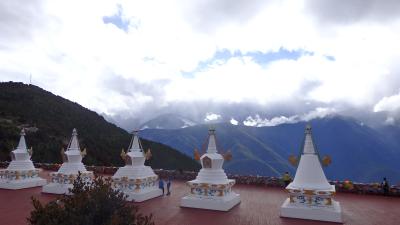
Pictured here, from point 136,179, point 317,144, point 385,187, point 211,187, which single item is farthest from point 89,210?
point 317,144

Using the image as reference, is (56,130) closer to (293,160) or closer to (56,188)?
(56,188)

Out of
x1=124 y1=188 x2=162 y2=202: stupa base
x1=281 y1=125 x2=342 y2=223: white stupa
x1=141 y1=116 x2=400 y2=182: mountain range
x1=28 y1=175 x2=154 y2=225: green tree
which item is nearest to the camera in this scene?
x1=28 y1=175 x2=154 y2=225: green tree

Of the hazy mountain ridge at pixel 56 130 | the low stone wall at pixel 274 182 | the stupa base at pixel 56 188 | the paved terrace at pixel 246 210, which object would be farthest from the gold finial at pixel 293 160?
the hazy mountain ridge at pixel 56 130

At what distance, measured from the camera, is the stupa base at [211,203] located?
1447cm

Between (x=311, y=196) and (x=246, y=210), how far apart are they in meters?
2.65

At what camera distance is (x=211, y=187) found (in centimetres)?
1492

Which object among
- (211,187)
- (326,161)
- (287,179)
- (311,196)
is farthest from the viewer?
(287,179)

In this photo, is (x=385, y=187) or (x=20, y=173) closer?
(x=385, y=187)

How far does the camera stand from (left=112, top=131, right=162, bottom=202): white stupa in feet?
54.3

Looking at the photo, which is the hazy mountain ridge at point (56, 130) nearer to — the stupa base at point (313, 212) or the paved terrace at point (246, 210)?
the paved terrace at point (246, 210)

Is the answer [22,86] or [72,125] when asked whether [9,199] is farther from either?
[22,86]

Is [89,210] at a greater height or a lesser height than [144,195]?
greater

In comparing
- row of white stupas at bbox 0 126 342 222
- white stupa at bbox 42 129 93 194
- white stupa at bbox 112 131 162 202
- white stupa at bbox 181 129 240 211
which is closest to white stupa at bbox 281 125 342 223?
row of white stupas at bbox 0 126 342 222

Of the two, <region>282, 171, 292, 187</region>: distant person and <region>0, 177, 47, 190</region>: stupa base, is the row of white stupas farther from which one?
Answer: <region>282, 171, 292, 187</region>: distant person
